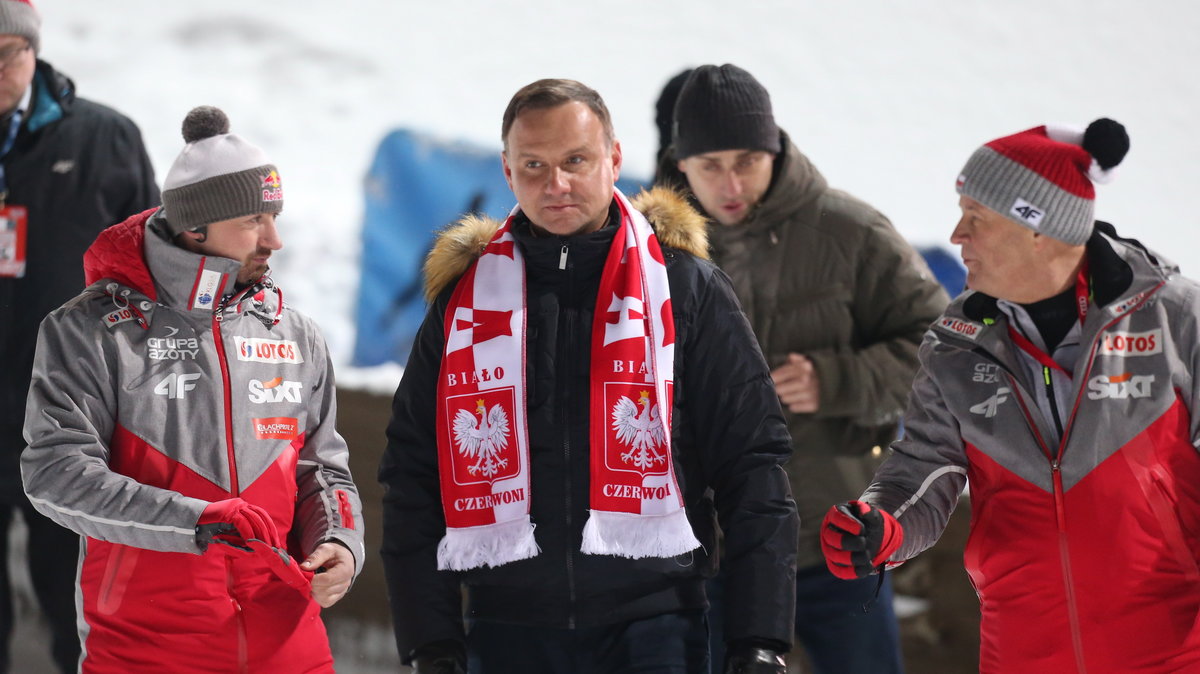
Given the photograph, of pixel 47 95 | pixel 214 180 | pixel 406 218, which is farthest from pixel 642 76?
pixel 214 180

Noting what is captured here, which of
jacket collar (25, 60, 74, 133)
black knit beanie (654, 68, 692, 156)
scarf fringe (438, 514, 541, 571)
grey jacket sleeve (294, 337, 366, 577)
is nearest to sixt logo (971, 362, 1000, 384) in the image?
scarf fringe (438, 514, 541, 571)

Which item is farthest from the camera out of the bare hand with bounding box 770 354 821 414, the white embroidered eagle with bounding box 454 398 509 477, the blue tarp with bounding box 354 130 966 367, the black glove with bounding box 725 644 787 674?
the blue tarp with bounding box 354 130 966 367

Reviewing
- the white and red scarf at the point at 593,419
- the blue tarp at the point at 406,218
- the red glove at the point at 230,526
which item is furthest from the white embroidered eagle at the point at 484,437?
the blue tarp at the point at 406,218

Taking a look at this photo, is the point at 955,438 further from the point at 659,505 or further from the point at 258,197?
the point at 258,197

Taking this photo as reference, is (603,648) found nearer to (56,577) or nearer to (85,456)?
(85,456)

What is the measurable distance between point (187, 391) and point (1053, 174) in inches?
63.9

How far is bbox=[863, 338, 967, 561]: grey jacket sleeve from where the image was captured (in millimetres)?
2414

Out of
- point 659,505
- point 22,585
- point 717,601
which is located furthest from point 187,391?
point 22,585

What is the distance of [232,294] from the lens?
2598mm

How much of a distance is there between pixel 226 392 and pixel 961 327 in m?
1.38

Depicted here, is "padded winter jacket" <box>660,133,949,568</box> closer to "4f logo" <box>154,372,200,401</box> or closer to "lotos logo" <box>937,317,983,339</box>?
"lotos logo" <box>937,317,983,339</box>

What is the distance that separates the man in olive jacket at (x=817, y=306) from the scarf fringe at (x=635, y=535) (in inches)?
32.5

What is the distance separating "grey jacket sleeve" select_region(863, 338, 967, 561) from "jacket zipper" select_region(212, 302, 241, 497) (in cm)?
117

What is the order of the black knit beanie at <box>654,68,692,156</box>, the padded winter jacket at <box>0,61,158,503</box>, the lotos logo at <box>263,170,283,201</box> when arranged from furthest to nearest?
the black knit beanie at <box>654,68,692,156</box> → the padded winter jacket at <box>0,61,158,503</box> → the lotos logo at <box>263,170,283,201</box>
